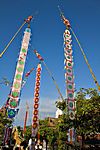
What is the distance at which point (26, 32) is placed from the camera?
90.5 feet

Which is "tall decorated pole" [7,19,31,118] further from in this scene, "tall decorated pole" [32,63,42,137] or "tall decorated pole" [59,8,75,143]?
"tall decorated pole" [32,63,42,137]

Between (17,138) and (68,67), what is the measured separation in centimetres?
3244

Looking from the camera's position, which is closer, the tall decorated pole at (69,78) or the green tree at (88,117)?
the tall decorated pole at (69,78)

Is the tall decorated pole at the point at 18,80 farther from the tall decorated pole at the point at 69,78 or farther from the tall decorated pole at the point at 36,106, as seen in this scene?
the tall decorated pole at the point at 36,106

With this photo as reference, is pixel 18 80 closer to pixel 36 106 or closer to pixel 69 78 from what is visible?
pixel 69 78

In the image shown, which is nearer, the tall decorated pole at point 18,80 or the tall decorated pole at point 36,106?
the tall decorated pole at point 18,80

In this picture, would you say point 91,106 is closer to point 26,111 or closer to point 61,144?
point 61,144

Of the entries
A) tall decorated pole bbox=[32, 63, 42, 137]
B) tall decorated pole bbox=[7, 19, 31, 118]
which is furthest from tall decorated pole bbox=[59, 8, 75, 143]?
tall decorated pole bbox=[32, 63, 42, 137]

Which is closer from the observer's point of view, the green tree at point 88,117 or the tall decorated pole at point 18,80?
the tall decorated pole at point 18,80

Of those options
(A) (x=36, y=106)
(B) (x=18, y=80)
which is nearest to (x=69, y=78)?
(B) (x=18, y=80)

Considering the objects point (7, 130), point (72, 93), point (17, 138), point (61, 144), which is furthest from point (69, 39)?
point (17, 138)

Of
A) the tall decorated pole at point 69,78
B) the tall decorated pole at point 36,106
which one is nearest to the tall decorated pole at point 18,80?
the tall decorated pole at point 69,78

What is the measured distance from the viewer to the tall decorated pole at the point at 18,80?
937 inches

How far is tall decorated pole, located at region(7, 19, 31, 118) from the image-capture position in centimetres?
2380
